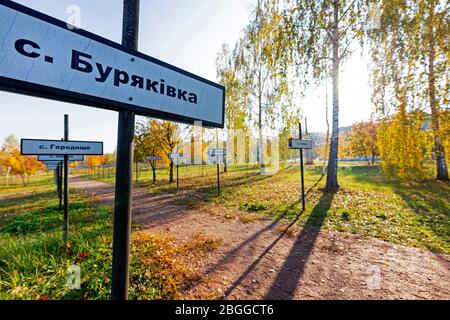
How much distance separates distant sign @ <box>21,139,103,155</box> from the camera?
3.24m

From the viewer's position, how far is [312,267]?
335 cm

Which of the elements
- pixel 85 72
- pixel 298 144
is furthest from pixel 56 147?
pixel 298 144

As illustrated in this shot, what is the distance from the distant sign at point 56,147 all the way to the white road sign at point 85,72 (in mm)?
2925

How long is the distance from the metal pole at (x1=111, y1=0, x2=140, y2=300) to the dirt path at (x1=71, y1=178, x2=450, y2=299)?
1.34 metres

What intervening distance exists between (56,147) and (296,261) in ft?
16.2

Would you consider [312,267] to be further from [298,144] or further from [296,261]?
[298,144]

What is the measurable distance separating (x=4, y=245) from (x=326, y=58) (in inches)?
524

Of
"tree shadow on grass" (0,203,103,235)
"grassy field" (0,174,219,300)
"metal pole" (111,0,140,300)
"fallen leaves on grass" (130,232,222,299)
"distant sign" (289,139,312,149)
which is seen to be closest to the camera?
"metal pole" (111,0,140,300)

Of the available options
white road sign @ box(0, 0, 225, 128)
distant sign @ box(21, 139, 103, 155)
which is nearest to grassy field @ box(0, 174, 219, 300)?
distant sign @ box(21, 139, 103, 155)

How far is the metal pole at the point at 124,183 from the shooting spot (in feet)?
5.30

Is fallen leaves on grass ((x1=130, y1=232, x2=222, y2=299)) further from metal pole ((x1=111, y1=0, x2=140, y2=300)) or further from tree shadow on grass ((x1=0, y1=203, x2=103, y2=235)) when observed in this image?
tree shadow on grass ((x1=0, y1=203, x2=103, y2=235))

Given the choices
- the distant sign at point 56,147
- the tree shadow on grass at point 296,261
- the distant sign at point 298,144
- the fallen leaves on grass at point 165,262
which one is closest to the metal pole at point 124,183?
the fallen leaves on grass at point 165,262

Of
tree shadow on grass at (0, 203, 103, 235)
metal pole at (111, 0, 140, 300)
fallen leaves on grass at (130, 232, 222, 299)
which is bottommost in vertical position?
tree shadow on grass at (0, 203, 103, 235)

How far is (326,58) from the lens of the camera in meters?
9.63
